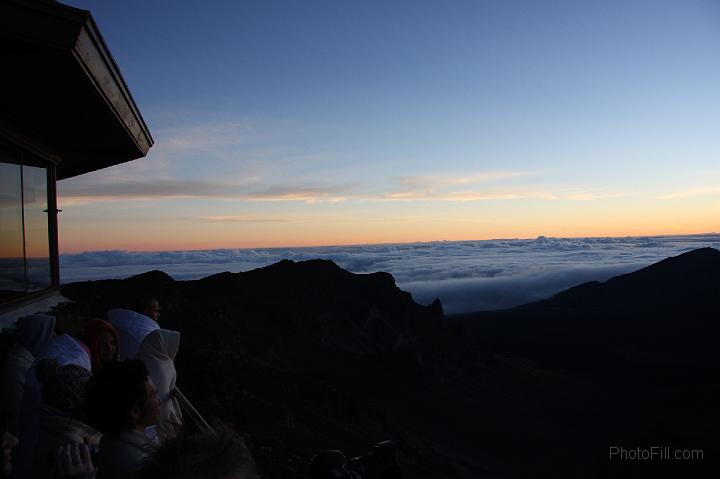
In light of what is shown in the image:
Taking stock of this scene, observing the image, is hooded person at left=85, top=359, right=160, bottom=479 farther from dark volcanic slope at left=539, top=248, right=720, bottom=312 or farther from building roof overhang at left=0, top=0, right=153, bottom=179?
dark volcanic slope at left=539, top=248, right=720, bottom=312

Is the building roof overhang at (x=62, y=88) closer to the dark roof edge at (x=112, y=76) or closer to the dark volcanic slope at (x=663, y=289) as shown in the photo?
the dark roof edge at (x=112, y=76)

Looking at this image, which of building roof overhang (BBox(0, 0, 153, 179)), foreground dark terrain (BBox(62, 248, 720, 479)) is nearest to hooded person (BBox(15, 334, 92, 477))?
building roof overhang (BBox(0, 0, 153, 179))

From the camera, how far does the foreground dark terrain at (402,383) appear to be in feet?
43.8

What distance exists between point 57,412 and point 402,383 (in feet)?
64.1

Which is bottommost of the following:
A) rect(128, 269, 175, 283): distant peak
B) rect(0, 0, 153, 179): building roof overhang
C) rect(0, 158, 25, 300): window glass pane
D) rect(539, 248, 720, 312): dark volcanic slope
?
rect(539, 248, 720, 312): dark volcanic slope

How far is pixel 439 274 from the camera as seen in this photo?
8162 centimetres

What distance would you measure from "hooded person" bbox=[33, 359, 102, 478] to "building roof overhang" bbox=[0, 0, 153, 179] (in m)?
1.59

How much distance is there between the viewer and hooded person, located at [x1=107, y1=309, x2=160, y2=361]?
13.5 ft

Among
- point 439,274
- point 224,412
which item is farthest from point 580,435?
point 439,274

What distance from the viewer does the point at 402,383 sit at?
21.3m

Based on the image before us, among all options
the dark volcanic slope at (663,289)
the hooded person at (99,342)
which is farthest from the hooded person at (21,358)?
the dark volcanic slope at (663,289)

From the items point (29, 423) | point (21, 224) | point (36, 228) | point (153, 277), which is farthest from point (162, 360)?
point (153, 277)

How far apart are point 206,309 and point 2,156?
12.9 metres

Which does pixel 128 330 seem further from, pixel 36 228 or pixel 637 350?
pixel 637 350
